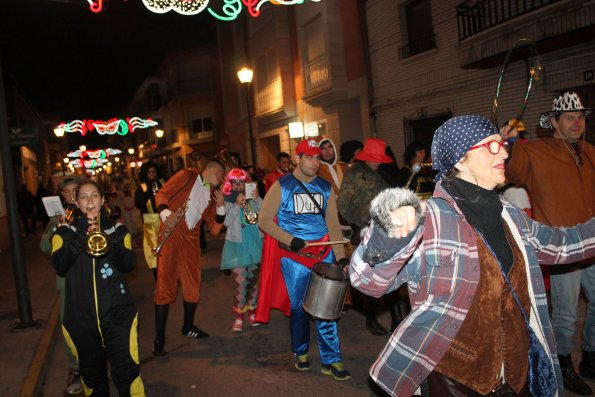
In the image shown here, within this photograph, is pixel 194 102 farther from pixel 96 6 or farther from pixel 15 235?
pixel 15 235

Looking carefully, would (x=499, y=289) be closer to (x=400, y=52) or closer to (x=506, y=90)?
(x=506, y=90)

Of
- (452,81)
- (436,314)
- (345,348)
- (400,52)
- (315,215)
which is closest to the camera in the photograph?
(436,314)

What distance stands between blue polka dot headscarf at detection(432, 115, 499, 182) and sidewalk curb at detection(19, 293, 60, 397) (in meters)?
4.35

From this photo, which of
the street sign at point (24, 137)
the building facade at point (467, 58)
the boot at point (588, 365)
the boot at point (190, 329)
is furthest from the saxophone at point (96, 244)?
the street sign at point (24, 137)

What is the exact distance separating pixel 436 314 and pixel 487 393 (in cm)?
43

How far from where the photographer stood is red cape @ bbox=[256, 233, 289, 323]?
4.86 metres

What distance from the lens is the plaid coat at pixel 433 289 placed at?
2135 millimetres

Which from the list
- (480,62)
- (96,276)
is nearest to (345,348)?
(96,276)

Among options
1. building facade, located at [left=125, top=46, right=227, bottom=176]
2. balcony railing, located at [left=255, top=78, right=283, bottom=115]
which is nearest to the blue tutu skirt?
balcony railing, located at [left=255, top=78, right=283, bottom=115]

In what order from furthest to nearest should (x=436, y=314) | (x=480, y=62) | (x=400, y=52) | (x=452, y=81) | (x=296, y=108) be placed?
1. (x=296, y=108)
2. (x=400, y=52)
3. (x=452, y=81)
4. (x=480, y=62)
5. (x=436, y=314)

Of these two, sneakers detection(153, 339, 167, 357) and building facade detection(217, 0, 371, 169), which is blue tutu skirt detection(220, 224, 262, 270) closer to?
sneakers detection(153, 339, 167, 357)

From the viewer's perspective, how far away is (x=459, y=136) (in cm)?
228

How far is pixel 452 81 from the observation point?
12.5 metres

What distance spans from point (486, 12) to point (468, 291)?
11.1 m
